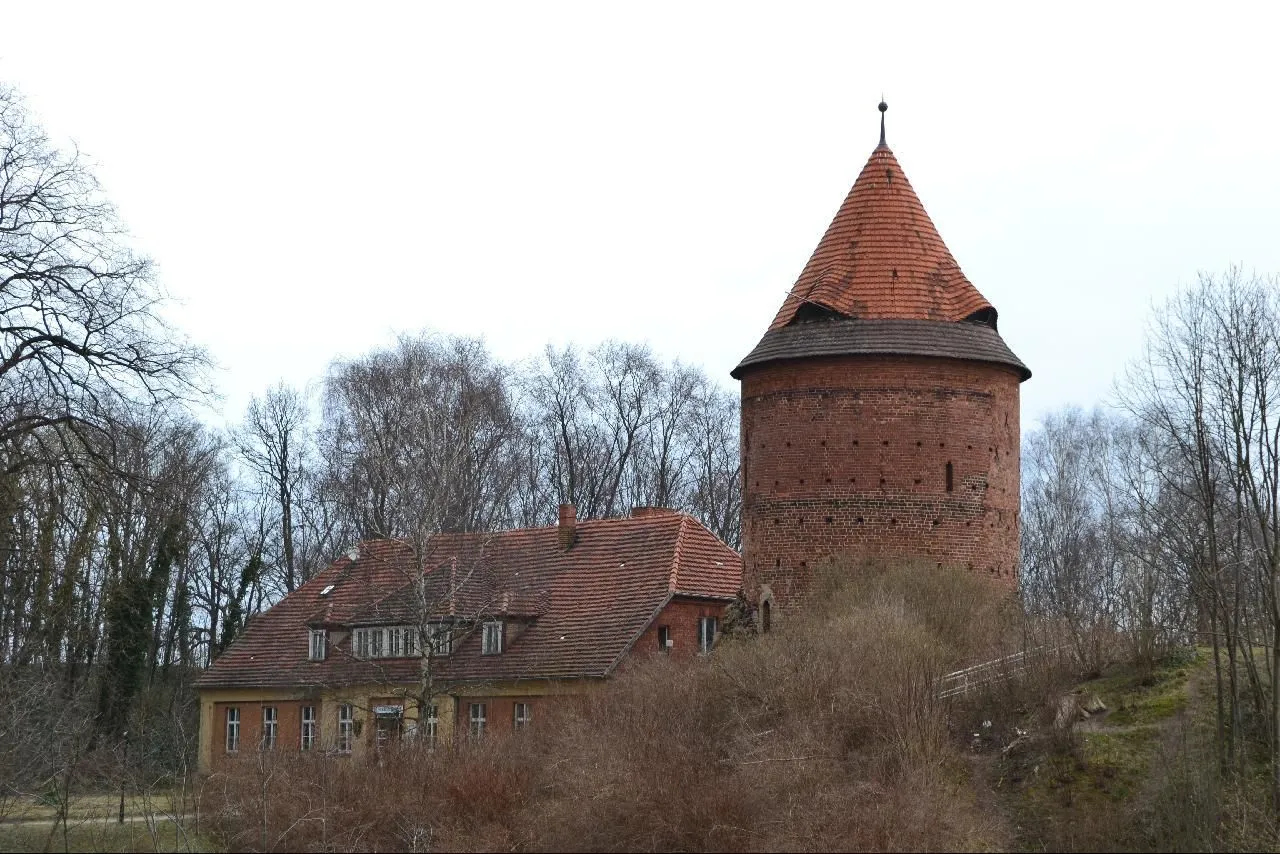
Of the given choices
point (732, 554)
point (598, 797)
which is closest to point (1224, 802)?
point (598, 797)

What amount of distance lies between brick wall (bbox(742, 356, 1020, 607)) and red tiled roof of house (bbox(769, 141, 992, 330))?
1.13 metres

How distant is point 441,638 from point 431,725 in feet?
7.06

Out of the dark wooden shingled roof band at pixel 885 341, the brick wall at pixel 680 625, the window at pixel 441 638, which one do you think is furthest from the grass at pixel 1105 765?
the window at pixel 441 638

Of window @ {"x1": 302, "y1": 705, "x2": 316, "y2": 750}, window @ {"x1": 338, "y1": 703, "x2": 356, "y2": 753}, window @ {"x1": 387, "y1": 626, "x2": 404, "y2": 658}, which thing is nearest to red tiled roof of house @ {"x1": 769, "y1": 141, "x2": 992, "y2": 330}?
window @ {"x1": 387, "y1": 626, "x2": 404, "y2": 658}

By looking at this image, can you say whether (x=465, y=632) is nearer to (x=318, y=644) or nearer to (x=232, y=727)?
(x=318, y=644)

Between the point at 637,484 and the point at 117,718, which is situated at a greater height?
the point at 637,484

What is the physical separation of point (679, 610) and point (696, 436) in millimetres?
23452

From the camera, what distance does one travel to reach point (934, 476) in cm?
2888

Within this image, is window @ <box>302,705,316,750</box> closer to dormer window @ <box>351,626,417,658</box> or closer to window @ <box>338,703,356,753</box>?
window @ <box>338,703,356,753</box>

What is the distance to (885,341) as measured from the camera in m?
29.1

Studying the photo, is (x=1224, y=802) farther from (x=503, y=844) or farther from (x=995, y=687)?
(x=503, y=844)

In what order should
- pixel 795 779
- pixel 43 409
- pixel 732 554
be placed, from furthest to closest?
pixel 732 554 < pixel 795 779 < pixel 43 409

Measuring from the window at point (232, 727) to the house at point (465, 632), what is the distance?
30 mm

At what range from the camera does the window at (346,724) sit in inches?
1320
